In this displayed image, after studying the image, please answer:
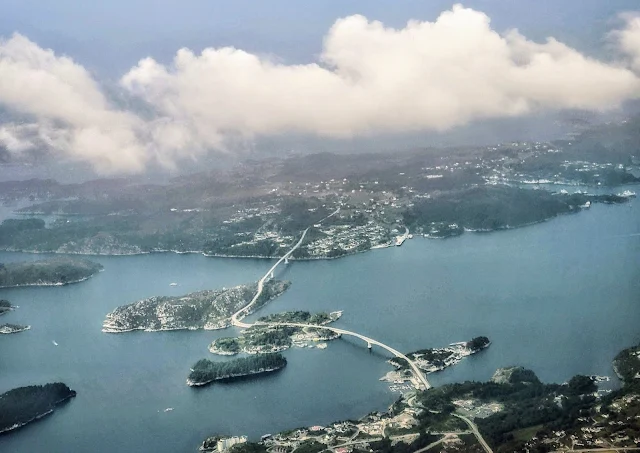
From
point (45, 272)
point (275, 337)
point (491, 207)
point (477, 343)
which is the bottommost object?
point (477, 343)

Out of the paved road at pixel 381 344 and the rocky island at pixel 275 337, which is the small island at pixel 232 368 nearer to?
the rocky island at pixel 275 337

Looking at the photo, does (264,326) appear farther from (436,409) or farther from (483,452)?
(483,452)

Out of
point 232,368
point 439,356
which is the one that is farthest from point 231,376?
point 439,356

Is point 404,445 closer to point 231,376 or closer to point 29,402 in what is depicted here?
point 231,376

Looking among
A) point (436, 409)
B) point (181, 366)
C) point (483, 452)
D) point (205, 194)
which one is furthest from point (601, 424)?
point (205, 194)

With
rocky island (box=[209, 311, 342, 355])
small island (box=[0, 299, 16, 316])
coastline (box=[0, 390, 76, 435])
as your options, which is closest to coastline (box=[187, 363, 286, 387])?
rocky island (box=[209, 311, 342, 355])

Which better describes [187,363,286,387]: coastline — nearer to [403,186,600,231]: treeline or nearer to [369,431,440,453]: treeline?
[369,431,440,453]: treeline
